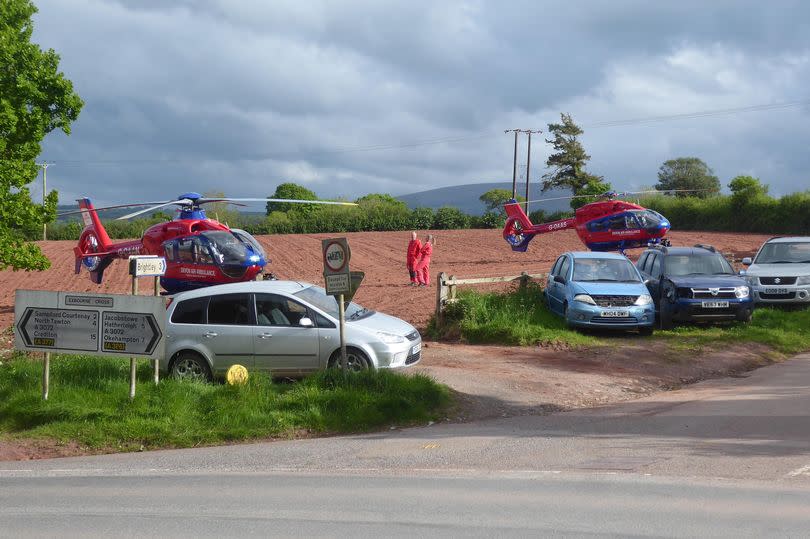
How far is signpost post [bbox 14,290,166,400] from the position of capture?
1252cm

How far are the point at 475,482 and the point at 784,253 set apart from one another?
16605mm

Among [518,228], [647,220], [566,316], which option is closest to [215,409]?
[566,316]

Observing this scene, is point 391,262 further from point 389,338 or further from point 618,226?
point 389,338

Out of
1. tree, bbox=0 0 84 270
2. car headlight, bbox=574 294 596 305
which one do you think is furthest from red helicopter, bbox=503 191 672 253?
tree, bbox=0 0 84 270

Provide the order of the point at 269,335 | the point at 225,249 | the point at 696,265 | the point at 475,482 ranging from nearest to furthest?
the point at 475,482
the point at 269,335
the point at 696,265
the point at 225,249

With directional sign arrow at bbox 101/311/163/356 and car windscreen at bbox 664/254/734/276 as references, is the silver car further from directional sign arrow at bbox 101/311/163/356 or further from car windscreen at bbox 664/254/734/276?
car windscreen at bbox 664/254/734/276

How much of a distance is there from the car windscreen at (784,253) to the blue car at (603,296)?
16.8 ft

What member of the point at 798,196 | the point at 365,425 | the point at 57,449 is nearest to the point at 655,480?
the point at 365,425

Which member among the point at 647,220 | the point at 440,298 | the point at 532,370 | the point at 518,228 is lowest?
the point at 532,370

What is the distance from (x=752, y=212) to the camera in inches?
2219

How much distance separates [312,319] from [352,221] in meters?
57.4

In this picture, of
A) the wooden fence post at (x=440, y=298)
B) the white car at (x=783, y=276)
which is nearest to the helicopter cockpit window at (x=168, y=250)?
the wooden fence post at (x=440, y=298)

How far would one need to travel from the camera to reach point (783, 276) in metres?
20.8

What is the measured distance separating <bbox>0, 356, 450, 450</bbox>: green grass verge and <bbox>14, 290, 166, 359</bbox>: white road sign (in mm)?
656
